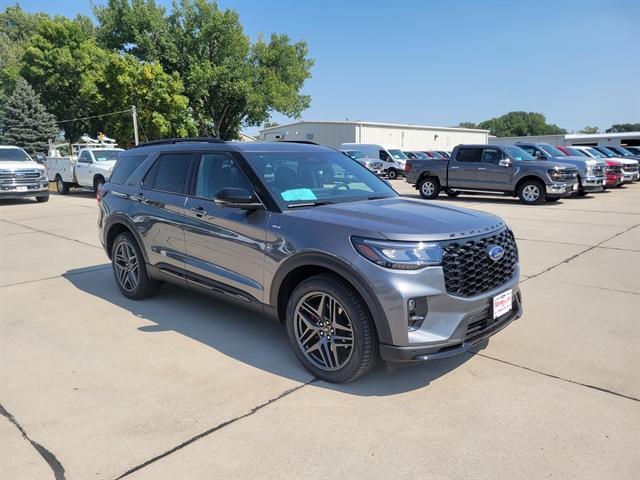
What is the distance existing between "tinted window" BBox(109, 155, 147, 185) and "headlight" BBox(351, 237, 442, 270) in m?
3.46

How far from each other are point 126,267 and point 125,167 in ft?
3.97

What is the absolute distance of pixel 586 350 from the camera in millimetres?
4129

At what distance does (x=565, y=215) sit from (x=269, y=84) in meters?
32.8

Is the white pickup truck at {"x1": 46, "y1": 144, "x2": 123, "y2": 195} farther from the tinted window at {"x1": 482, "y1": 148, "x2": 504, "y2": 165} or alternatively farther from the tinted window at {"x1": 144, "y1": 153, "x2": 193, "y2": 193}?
the tinted window at {"x1": 482, "y1": 148, "x2": 504, "y2": 165}

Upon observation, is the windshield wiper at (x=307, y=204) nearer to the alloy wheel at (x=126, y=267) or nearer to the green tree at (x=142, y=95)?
the alloy wheel at (x=126, y=267)

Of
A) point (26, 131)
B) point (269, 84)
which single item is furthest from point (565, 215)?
point (26, 131)

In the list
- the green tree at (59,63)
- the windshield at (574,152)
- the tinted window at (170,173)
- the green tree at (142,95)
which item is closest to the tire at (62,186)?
the green tree at (142,95)

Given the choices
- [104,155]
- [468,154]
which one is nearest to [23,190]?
[104,155]

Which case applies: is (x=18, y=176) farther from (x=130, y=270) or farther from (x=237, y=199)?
(x=237, y=199)

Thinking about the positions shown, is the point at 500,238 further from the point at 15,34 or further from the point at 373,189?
the point at 15,34

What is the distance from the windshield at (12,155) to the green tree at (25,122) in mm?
24323

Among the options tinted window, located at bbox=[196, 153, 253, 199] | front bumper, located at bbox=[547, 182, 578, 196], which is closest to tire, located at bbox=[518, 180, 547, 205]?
front bumper, located at bbox=[547, 182, 578, 196]

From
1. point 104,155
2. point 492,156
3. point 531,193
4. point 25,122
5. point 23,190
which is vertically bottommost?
point 531,193

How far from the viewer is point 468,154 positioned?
1655cm
